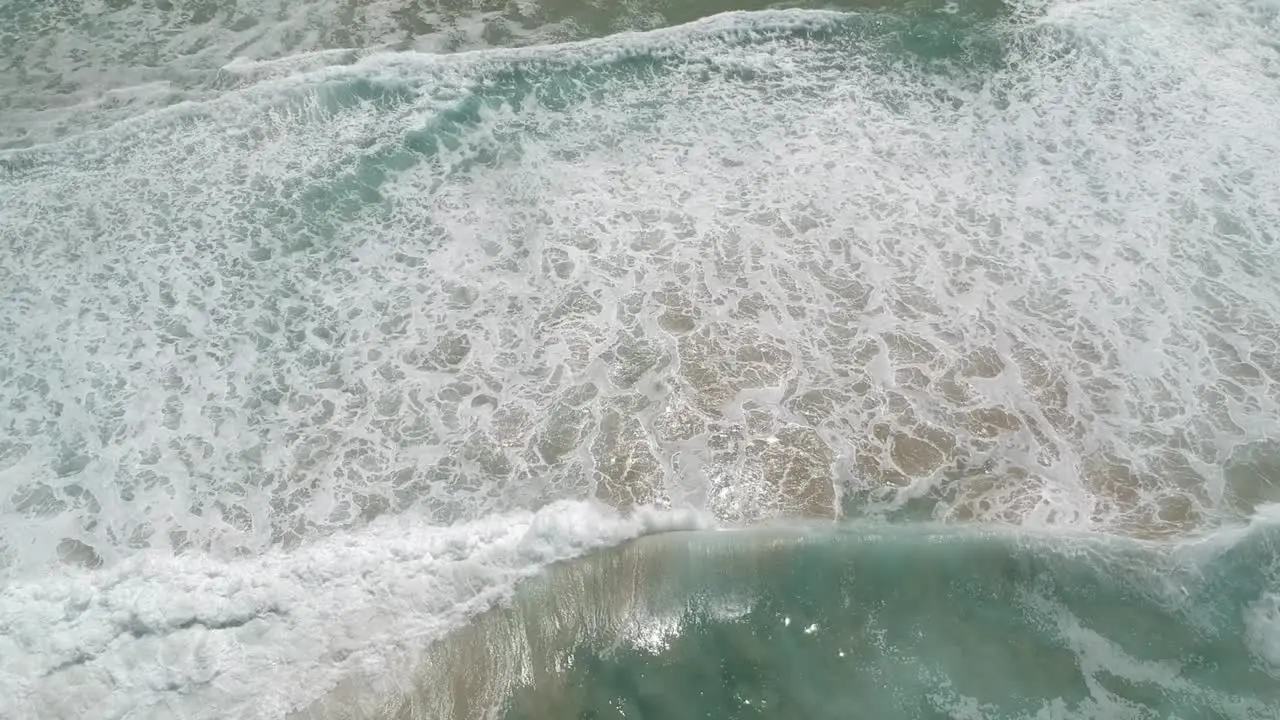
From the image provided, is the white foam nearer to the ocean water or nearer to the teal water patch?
the ocean water

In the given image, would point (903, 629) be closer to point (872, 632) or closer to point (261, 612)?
point (872, 632)

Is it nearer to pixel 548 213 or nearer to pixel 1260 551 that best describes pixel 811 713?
pixel 1260 551

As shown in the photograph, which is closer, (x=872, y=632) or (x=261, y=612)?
(x=872, y=632)

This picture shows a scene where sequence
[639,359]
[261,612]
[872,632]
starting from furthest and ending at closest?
1. [639,359]
2. [261,612]
3. [872,632]

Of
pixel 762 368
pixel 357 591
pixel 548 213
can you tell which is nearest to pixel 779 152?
pixel 548 213

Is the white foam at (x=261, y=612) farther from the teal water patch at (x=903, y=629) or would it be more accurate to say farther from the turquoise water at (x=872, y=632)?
the teal water patch at (x=903, y=629)

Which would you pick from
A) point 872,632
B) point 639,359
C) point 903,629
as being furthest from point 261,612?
point 903,629
